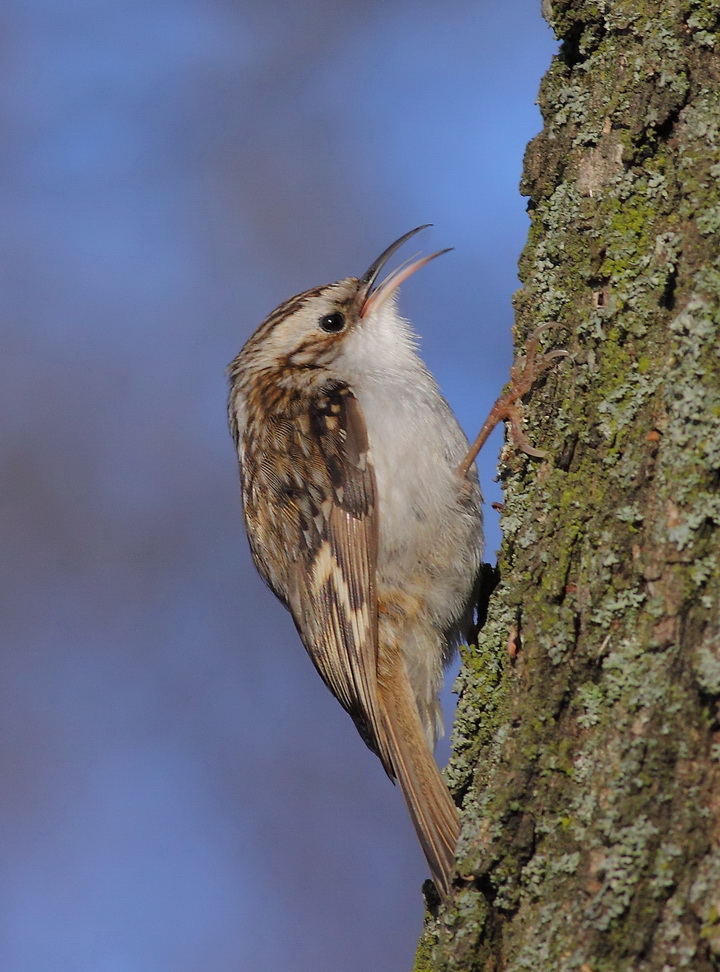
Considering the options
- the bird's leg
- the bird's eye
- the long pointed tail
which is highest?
the bird's eye

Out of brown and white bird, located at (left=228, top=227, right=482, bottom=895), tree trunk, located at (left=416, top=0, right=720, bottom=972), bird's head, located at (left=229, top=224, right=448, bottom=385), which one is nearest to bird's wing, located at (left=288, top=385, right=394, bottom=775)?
brown and white bird, located at (left=228, top=227, right=482, bottom=895)

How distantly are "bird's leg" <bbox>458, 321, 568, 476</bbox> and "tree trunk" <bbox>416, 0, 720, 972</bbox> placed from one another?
0.11ft

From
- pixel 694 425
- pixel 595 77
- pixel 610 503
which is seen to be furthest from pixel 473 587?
pixel 595 77

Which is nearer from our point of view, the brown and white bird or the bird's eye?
the brown and white bird

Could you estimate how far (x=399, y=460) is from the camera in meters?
2.84

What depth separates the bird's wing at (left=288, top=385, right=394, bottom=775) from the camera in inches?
108

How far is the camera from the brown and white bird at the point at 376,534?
2730mm

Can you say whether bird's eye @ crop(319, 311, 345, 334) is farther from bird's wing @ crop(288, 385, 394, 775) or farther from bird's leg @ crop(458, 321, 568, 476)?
bird's leg @ crop(458, 321, 568, 476)

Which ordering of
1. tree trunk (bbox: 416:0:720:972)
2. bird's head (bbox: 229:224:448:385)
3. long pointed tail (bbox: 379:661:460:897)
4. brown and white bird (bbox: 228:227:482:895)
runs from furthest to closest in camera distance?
bird's head (bbox: 229:224:448:385) → brown and white bird (bbox: 228:227:482:895) → long pointed tail (bbox: 379:661:460:897) → tree trunk (bbox: 416:0:720:972)

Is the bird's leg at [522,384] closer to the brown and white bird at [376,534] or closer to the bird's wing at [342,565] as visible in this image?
the brown and white bird at [376,534]

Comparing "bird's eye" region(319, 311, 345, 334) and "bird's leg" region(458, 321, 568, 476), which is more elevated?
"bird's eye" region(319, 311, 345, 334)

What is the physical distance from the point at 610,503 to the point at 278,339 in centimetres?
172

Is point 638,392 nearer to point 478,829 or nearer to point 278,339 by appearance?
point 478,829

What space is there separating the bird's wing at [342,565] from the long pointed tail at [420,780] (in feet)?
0.17
